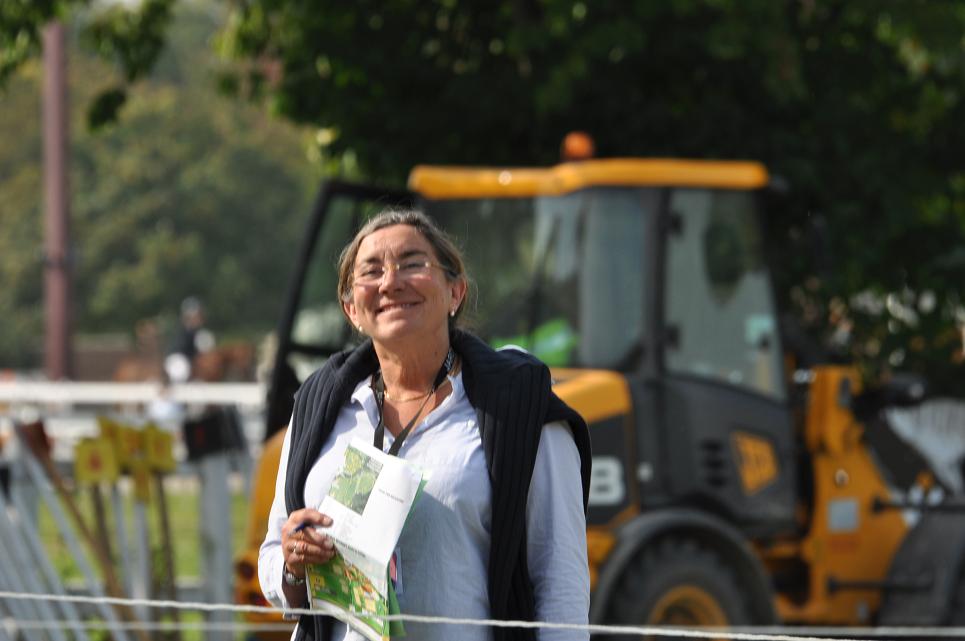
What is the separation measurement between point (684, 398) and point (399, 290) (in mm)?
4376

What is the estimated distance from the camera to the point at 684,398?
7531mm

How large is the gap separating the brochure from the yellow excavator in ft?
12.6

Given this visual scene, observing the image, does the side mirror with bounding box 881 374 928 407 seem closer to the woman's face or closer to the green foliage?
the green foliage

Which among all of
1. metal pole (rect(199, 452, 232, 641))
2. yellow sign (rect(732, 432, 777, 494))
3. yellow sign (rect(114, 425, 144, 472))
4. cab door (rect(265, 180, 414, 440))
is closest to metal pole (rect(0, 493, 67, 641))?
yellow sign (rect(114, 425, 144, 472))

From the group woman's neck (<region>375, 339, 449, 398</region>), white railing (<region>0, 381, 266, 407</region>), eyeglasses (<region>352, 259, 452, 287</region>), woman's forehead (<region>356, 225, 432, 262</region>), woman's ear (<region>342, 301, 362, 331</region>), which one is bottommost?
woman's neck (<region>375, 339, 449, 398</region>)

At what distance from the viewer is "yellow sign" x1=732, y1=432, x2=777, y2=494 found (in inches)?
303

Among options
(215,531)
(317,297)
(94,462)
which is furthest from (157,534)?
(94,462)

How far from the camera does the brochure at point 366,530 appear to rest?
311cm

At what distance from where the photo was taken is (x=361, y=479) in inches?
124

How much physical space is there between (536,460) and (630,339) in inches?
170

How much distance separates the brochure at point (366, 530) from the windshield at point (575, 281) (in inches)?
168

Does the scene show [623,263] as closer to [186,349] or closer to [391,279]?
[391,279]

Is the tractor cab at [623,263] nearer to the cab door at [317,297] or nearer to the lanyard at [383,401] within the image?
the cab door at [317,297]

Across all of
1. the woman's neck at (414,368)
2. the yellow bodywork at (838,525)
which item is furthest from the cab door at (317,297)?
the woman's neck at (414,368)
